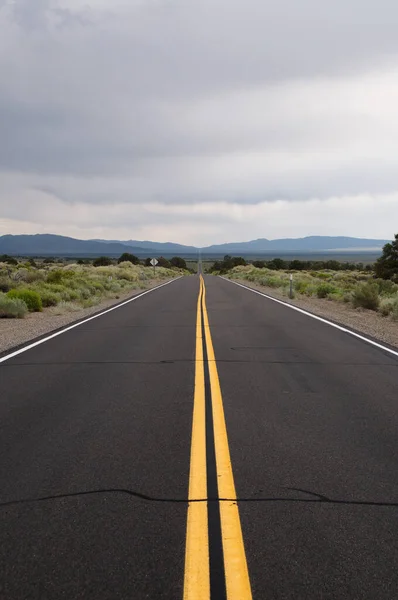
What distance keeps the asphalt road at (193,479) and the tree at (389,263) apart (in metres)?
52.4

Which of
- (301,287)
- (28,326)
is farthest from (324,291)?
(28,326)

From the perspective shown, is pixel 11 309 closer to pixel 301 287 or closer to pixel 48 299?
pixel 48 299

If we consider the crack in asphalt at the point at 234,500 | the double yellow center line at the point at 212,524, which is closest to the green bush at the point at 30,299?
the double yellow center line at the point at 212,524

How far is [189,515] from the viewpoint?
4.09 metres

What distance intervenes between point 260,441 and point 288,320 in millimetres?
12374

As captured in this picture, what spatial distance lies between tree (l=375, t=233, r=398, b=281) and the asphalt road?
52436mm

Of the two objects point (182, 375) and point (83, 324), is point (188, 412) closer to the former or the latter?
point (182, 375)

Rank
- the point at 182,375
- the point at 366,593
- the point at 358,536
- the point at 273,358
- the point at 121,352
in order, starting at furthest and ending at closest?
1. the point at 121,352
2. the point at 273,358
3. the point at 182,375
4. the point at 358,536
5. the point at 366,593

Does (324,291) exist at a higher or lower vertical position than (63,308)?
higher

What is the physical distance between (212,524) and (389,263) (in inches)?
2374

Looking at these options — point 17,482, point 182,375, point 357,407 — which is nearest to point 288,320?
point 182,375

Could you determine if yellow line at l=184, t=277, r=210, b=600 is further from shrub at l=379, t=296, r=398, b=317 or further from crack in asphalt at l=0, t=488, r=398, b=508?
shrub at l=379, t=296, r=398, b=317

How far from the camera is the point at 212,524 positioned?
396 cm

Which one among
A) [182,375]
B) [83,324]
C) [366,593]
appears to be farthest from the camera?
[83,324]
